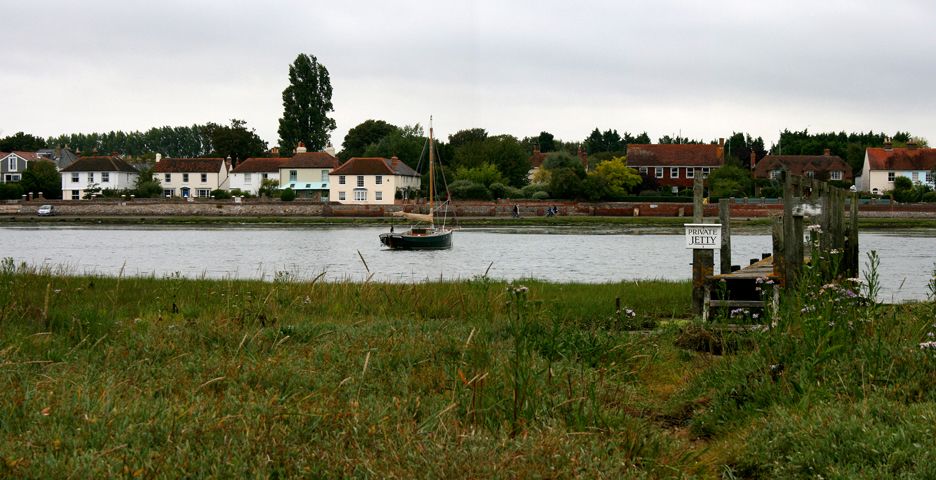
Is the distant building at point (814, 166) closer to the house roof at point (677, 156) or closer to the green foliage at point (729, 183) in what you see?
the house roof at point (677, 156)

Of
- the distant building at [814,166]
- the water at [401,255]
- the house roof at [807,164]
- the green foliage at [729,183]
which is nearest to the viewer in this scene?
the water at [401,255]

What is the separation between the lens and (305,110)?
114 meters

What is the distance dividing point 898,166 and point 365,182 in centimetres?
5743

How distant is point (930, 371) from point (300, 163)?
329 feet

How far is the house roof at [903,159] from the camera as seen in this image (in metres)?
103

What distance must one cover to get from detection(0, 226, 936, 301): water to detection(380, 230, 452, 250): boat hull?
891 millimetres

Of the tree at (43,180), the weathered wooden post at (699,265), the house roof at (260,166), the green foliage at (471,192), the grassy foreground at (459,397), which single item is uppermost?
the house roof at (260,166)

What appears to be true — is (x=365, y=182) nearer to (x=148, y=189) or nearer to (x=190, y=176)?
(x=148, y=189)

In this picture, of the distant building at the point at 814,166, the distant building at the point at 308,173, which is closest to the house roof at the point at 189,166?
the distant building at the point at 308,173

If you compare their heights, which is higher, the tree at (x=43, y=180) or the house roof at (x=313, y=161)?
the house roof at (x=313, y=161)

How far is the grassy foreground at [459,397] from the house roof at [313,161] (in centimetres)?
9327

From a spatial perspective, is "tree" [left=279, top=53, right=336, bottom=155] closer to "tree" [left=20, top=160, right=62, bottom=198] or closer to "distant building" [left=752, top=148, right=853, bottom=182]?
"tree" [left=20, top=160, right=62, bottom=198]

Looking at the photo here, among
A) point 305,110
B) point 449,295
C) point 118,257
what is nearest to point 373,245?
point 118,257

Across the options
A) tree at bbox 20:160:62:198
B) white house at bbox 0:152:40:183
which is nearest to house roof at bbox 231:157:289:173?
tree at bbox 20:160:62:198
